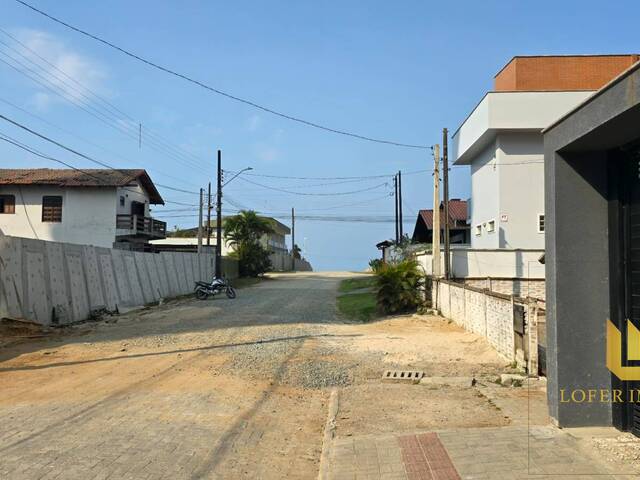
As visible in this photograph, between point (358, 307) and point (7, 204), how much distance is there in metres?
29.1

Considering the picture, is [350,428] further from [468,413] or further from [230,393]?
[230,393]

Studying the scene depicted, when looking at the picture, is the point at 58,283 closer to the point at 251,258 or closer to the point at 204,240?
the point at 251,258

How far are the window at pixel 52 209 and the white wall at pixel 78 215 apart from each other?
0.83 ft

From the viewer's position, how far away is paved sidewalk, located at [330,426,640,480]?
4.66m

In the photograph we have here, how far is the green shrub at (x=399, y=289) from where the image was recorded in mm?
20891

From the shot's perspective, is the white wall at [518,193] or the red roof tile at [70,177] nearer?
the white wall at [518,193]

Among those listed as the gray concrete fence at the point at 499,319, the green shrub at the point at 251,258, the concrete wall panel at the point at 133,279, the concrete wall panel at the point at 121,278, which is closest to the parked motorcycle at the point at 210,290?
the concrete wall panel at the point at 133,279

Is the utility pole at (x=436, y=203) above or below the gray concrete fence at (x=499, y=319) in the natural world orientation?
above

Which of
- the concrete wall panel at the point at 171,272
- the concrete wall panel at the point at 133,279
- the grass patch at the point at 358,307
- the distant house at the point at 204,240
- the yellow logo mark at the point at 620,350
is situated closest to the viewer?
the yellow logo mark at the point at 620,350

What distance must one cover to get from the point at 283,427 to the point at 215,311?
1512cm

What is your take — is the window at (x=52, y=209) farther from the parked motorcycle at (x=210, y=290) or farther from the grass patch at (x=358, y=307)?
the grass patch at (x=358, y=307)

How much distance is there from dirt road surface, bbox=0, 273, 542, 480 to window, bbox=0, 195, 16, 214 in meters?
28.8

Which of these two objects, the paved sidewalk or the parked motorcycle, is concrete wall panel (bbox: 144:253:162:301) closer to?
the parked motorcycle

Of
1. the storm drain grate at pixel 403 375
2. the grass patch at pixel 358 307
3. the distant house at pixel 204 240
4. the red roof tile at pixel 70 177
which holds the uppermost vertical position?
the red roof tile at pixel 70 177
